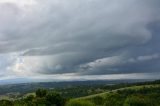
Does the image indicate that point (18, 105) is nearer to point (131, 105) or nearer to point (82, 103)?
point (82, 103)

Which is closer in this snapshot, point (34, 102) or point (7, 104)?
point (34, 102)

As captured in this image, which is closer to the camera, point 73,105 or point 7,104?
point 73,105

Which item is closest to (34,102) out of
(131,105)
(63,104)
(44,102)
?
(44,102)

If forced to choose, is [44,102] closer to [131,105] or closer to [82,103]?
[82,103]

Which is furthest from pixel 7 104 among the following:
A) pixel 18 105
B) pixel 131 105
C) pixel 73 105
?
pixel 131 105

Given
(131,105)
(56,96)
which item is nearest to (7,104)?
(56,96)

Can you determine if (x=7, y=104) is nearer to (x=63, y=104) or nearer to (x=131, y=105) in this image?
(x=63, y=104)

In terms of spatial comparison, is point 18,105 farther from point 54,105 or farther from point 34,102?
point 54,105

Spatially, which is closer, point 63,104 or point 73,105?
point 73,105
